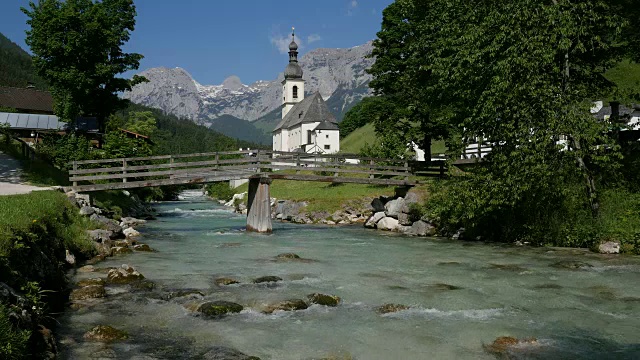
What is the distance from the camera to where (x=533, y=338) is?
29.0 feet

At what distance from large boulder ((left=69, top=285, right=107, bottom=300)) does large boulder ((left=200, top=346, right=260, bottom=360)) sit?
14.9 feet

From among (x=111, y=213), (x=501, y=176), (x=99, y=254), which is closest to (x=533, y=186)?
(x=501, y=176)

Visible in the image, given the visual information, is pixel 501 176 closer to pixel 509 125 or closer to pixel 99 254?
pixel 509 125

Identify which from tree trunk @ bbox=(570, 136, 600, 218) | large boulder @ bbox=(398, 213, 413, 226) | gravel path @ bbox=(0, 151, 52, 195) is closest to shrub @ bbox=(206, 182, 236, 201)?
gravel path @ bbox=(0, 151, 52, 195)

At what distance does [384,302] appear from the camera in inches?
459

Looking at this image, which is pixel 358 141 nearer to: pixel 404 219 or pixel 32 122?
pixel 32 122

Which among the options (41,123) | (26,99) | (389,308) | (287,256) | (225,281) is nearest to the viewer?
(389,308)

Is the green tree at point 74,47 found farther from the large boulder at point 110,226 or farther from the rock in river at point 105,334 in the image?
Answer: the rock in river at point 105,334

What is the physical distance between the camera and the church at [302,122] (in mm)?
101475

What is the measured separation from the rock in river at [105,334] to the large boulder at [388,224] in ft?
69.0

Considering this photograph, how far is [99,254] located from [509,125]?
52.0ft

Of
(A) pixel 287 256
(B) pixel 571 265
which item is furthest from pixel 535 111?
(A) pixel 287 256

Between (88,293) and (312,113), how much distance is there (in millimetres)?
97514

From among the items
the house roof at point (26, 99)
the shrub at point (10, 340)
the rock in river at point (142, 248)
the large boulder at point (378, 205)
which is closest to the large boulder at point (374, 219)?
the large boulder at point (378, 205)
